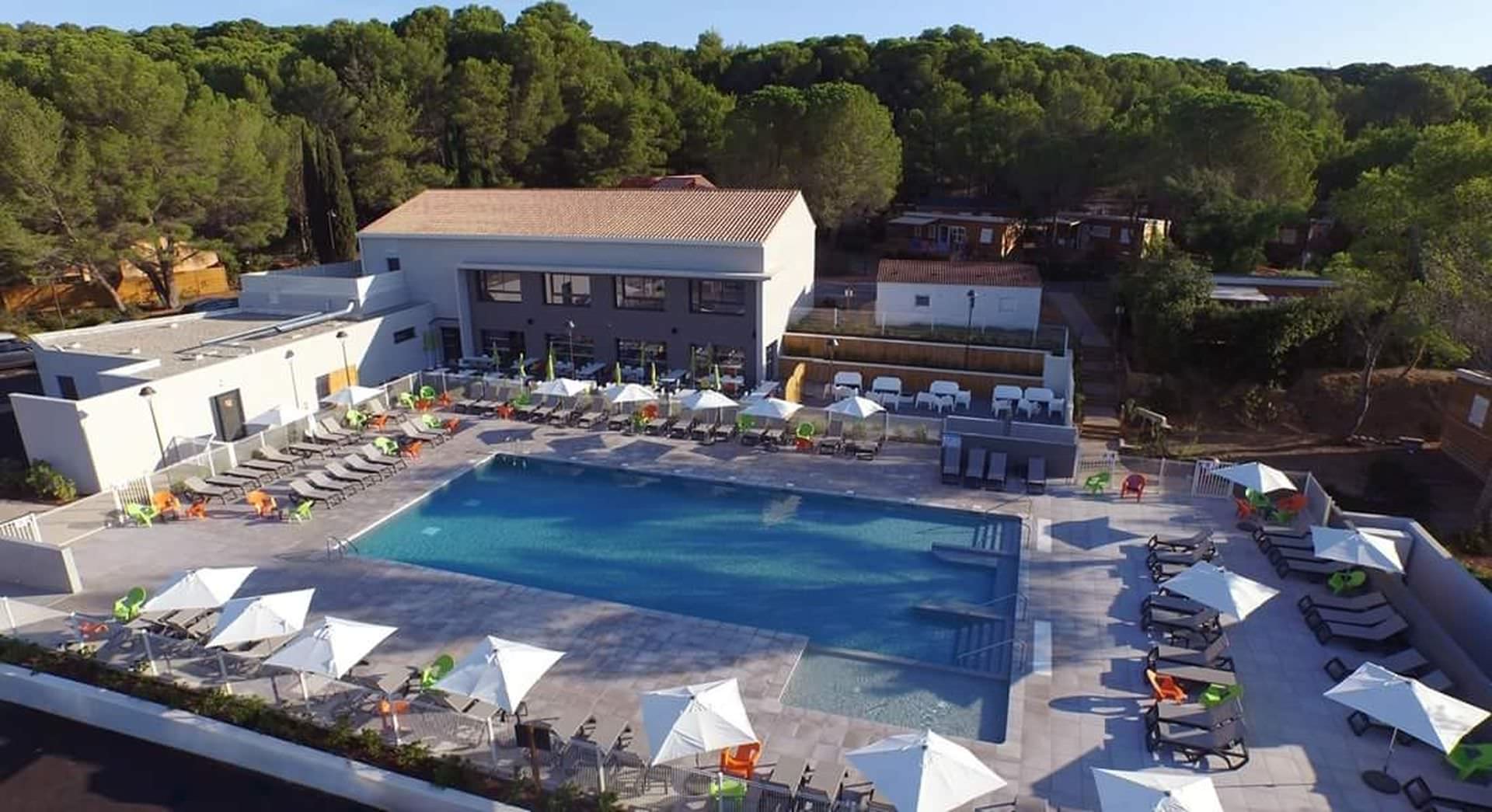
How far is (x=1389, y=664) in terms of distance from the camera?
12672mm

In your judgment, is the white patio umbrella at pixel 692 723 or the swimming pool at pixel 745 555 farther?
the swimming pool at pixel 745 555

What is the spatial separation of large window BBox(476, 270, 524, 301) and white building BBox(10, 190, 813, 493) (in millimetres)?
52

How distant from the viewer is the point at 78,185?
3247 cm

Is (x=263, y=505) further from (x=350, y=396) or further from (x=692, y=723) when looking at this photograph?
(x=692, y=723)

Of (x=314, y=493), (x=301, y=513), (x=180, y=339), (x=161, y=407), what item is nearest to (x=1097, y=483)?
(x=301, y=513)

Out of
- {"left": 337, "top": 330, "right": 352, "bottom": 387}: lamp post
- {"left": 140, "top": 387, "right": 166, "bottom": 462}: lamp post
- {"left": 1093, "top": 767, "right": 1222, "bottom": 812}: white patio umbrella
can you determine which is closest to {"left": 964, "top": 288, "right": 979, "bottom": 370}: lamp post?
{"left": 1093, "top": 767, "right": 1222, "bottom": 812}: white patio umbrella

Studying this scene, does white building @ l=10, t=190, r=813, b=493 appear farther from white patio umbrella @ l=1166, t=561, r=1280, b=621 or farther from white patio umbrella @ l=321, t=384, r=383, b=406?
white patio umbrella @ l=1166, t=561, r=1280, b=621

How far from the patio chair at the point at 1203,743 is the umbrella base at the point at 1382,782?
52.8 inches

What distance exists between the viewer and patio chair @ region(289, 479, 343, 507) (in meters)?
19.2

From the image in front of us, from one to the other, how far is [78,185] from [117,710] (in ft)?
95.4

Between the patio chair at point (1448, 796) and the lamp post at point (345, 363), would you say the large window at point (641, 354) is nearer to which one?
the lamp post at point (345, 363)

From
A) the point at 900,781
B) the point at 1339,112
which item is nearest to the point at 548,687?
the point at 900,781

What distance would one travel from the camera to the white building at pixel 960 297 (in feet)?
94.3

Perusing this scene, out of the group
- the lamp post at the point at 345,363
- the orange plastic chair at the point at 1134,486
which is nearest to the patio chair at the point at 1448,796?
the orange plastic chair at the point at 1134,486
